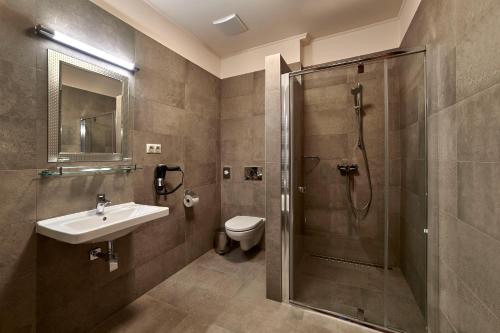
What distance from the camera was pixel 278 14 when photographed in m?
2.08

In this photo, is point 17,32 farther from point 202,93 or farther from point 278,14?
point 278,14

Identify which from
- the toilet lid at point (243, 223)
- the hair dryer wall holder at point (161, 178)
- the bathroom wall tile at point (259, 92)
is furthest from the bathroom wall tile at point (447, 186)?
the hair dryer wall holder at point (161, 178)

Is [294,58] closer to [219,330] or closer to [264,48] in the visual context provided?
[264,48]

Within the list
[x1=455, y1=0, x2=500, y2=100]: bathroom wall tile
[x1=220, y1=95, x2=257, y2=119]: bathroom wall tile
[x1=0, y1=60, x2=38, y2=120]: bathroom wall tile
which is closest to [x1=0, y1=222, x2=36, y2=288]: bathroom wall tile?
[x1=0, y1=60, x2=38, y2=120]: bathroom wall tile

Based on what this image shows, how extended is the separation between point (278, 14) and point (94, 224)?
2460 millimetres

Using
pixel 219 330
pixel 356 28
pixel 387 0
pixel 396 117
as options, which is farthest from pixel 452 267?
pixel 356 28

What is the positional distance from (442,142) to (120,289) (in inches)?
98.6

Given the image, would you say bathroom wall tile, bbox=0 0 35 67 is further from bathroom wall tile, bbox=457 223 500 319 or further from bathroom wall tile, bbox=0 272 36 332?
bathroom wall tile, bbox=457 223 500 319

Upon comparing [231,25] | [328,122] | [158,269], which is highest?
[231,25]

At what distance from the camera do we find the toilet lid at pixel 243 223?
2274 millimetres

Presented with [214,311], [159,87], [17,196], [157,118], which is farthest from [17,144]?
[214,311]

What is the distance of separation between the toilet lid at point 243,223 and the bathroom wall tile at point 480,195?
172 centimetres

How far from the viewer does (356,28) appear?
2305mm

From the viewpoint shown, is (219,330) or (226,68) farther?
(226,68)
